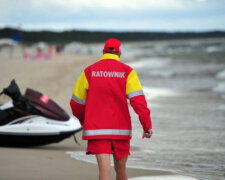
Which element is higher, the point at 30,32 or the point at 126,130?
the point at 30,32

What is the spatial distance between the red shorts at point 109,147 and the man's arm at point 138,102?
0.21 metres

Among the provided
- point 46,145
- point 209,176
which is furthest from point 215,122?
point 209,176

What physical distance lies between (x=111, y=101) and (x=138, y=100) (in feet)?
0.73

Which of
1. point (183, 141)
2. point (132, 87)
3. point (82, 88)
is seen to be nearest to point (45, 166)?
point (82, 88)

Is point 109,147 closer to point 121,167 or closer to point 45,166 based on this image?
point 121,167

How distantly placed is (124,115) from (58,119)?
353 centimetres

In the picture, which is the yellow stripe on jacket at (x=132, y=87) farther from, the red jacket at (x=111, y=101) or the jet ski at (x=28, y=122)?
the jet ski at (x=28, y=122)

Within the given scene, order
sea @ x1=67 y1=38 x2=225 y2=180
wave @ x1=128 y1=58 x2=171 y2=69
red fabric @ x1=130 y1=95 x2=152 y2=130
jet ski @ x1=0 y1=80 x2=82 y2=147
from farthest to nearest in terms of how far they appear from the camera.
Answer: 1. wave @ x1=128 y1=58 x2=171 y2=69
2. jet ski @ x1=0 y1=80 x2=82 y2=147
3. sea @ x1=67 y1=38 x2=225 y2=180
4. red fabric @ x1=130 y1=95 x2=152 y2=130

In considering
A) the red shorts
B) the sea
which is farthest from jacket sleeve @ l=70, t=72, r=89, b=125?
the sea

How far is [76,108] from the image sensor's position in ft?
15.5

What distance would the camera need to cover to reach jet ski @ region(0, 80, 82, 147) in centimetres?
778

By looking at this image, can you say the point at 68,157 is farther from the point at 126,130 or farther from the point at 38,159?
the point at 126,130

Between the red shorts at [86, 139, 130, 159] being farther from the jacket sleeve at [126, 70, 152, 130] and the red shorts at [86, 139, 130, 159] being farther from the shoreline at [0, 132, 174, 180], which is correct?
the shoreline at [0, 132, 174, 180]

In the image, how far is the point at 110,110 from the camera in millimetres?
4570
